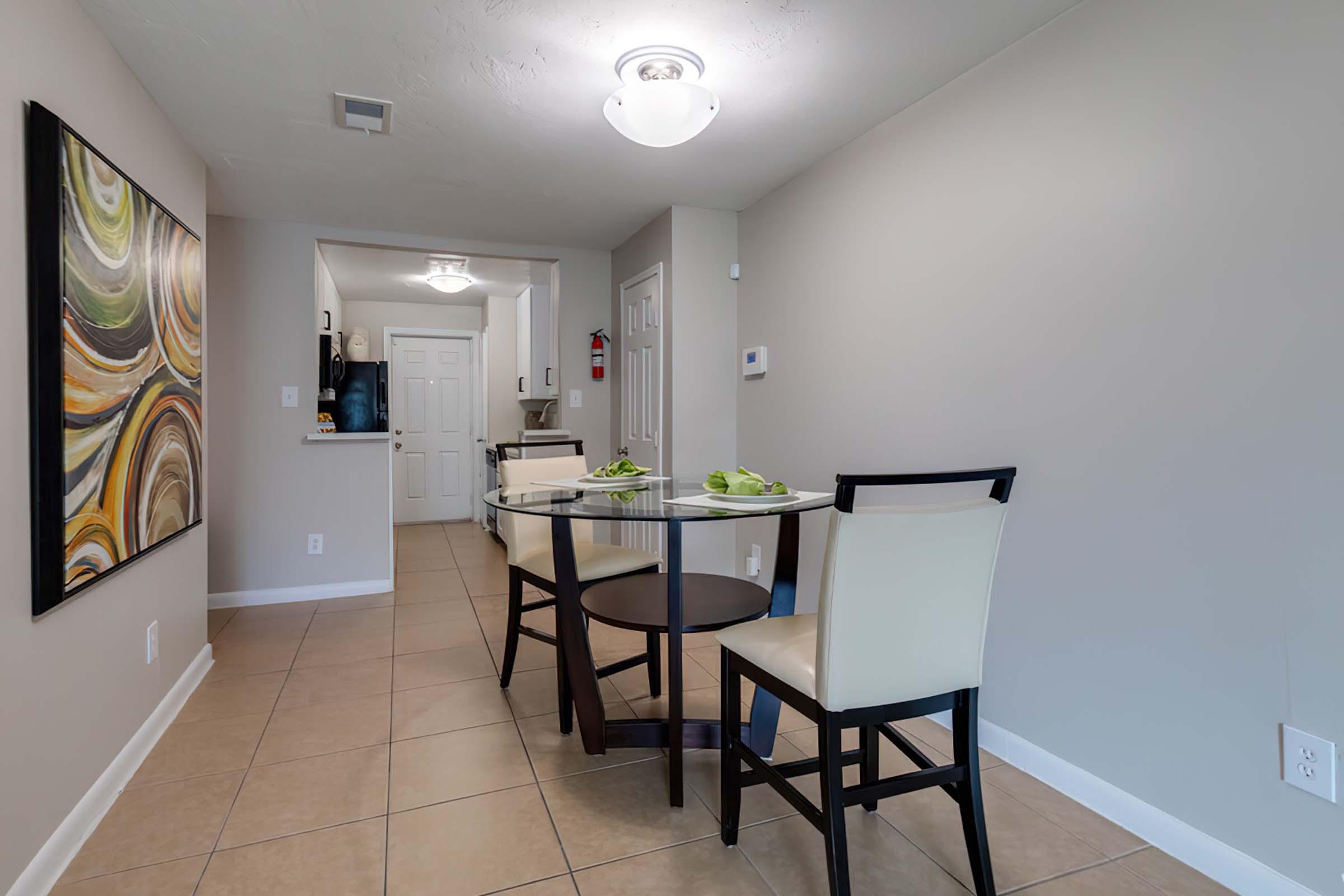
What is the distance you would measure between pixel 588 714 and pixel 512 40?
2026 millimetres

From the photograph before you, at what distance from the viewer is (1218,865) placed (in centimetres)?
154

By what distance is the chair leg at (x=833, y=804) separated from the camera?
4.26 ft

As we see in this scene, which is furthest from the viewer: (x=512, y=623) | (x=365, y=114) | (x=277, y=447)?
(x=277, y=447)

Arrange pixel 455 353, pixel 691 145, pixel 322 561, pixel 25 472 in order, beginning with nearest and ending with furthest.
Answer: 1. pixel 25 472
2. pixel 691 145
3. pixel 322 561
4. pixel 455 353

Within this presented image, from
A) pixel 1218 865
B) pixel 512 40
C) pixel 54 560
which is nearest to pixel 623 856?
pixel 1218 865

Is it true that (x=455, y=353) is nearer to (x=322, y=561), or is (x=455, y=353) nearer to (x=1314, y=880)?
(x=322, y=561)

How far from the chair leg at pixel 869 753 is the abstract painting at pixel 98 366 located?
197 cm

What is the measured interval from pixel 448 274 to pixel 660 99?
3.68m

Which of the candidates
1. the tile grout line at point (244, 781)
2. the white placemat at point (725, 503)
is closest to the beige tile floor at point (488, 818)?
the tile grout line at point (244, 781)

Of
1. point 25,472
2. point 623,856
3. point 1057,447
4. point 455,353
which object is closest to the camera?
point 25,472

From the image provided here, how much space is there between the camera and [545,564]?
2418 millimetres

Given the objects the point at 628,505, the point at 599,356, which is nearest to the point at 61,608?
the point at 628,505

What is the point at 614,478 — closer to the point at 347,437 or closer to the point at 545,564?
the point at 545,564

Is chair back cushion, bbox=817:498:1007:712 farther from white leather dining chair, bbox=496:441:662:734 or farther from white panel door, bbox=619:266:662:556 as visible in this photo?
white panel door, bbox=619:266:662:556
